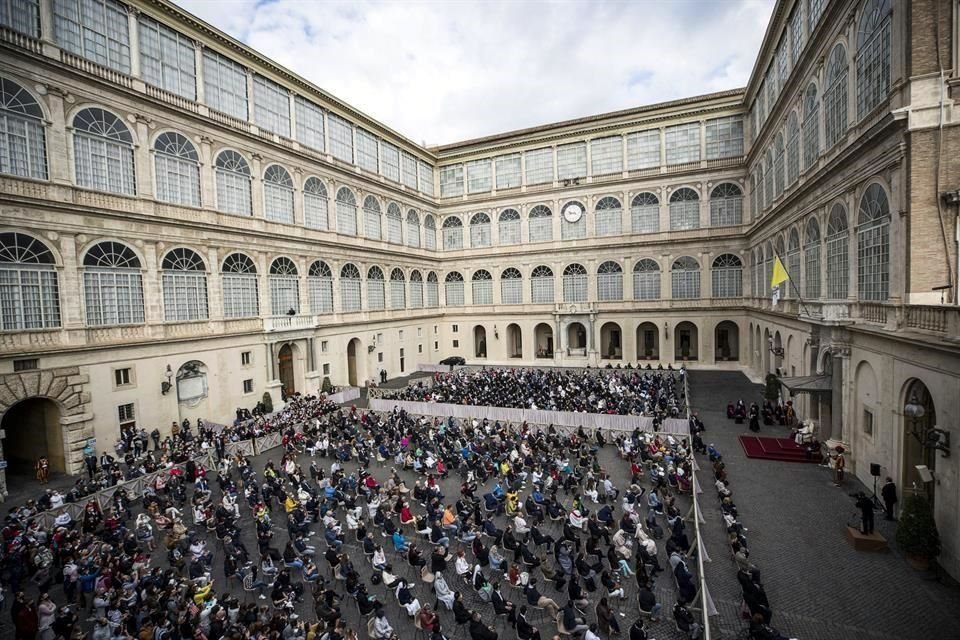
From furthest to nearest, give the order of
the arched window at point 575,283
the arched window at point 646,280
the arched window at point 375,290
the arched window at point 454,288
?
the arched window at point 454,288 → the arched window at point 575,283 → the arched window at point 646,280 → the arched window at point 375,290

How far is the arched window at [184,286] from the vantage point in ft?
86.4

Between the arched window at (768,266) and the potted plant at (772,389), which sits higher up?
the arched window at (768,266)

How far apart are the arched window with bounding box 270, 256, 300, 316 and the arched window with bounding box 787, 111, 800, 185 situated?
32.3 meters

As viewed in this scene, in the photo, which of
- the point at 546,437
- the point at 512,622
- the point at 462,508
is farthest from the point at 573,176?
the point at 512,622

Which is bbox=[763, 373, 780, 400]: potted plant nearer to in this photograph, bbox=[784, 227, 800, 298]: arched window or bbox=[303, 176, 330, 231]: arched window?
bbox=[784, 227, 800, 298]: arched window

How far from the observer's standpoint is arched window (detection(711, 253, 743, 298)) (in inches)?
1651

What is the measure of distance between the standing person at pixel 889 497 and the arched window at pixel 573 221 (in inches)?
1397

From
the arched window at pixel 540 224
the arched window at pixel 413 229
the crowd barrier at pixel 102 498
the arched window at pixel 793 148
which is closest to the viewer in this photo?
the crowd barrier at pixel 102 498

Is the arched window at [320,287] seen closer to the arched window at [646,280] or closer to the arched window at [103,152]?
the arched window at [103,152]

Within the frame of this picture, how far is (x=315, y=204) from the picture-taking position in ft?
120

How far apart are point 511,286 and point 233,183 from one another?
28.4 meters

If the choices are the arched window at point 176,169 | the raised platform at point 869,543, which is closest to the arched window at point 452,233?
the arched window at point 176,169

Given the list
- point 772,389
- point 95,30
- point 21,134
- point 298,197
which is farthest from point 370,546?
point 298,197

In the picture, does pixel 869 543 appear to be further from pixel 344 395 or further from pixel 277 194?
pixel 277 194
